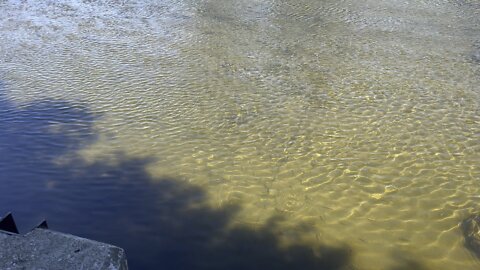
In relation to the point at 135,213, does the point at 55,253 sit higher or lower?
higher

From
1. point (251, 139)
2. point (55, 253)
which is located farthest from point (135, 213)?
point (251, 139)

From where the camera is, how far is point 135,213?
18.0 ft

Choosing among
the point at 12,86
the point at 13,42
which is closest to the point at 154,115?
the point at 12,86

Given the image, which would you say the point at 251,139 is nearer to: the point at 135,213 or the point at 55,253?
the point at 135,213

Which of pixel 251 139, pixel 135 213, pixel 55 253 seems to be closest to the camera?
pixel 55 253

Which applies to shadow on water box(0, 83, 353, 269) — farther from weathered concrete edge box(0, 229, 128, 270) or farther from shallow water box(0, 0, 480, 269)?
weathered concrete edge box(0, 229, 128, 270)

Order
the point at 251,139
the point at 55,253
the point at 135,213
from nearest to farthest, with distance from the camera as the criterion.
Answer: the point at 55,253 → the point at 135,213 → the point at 251,139

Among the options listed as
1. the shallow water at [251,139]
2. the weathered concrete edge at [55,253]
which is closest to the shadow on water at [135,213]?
the shallow water at [251,139]

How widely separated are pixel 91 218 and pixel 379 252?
11.2 ft

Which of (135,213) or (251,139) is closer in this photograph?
(135,213)

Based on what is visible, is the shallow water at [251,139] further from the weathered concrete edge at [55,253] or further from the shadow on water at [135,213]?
the weathered concrete edge at [55,253]

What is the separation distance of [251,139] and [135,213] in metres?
2.32

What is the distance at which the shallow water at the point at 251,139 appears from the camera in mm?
5152

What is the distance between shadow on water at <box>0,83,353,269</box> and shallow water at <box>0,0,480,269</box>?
2 cm
